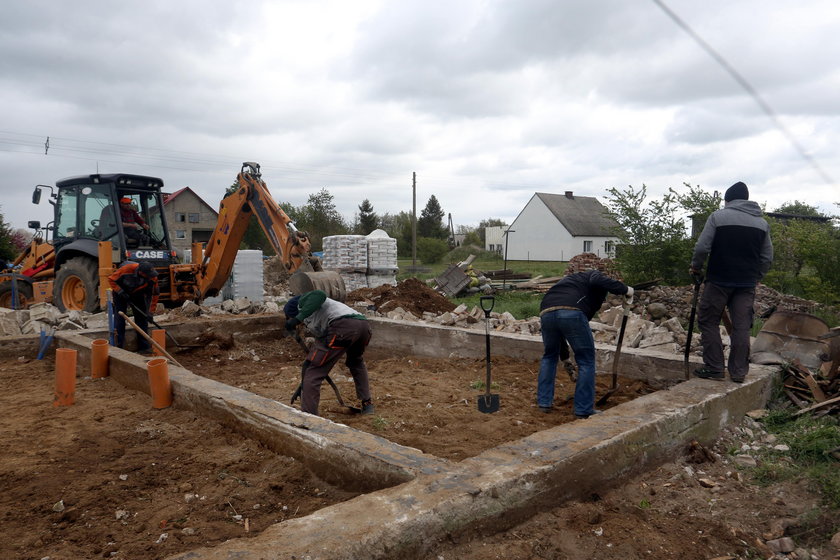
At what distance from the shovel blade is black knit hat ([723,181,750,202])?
9.68 feet

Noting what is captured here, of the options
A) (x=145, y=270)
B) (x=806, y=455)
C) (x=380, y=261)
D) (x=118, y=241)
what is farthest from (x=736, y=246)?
(x=380, y=261)

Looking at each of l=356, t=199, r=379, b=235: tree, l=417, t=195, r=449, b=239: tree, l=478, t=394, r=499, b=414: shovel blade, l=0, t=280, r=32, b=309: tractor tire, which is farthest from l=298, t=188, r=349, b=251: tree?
l=478, t=394, r=499, b=414: shovel blade

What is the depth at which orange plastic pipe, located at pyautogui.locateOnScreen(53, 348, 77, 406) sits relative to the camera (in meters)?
6.05

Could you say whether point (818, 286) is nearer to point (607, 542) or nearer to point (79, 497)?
point (607, 542)

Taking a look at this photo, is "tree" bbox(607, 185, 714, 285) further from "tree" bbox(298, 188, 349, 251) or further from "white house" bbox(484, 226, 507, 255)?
"white house" bbox(484, 226, 507, 255)

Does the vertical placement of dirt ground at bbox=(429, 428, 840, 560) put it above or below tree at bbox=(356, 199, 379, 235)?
below

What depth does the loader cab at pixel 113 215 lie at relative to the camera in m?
11.3

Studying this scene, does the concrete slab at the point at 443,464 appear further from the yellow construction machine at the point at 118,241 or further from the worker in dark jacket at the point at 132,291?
the yellow construction machine at the point at 118,241

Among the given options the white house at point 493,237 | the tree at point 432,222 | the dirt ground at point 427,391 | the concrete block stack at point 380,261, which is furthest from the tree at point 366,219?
the dirt ground at point 427,391

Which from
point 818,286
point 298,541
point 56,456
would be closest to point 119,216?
point 56,456

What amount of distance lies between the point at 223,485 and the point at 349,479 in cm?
88

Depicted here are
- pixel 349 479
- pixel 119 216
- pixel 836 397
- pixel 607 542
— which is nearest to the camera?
pixel 607 542

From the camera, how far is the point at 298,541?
8.64ft

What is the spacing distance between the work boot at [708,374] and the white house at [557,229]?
3850cm
